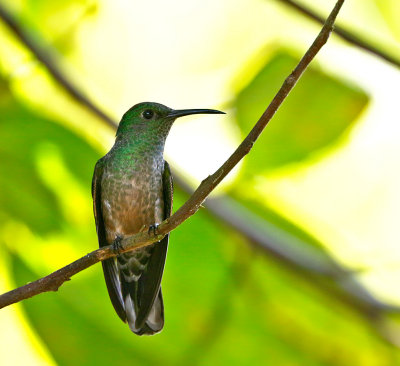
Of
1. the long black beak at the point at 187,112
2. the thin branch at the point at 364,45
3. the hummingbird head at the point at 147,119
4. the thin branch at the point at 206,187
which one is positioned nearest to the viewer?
the thin branch at the point at 206,187

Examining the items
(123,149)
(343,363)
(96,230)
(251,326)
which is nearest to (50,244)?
(96,230)

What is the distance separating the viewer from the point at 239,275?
12.0 feet

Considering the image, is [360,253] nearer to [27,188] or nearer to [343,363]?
[343,363]

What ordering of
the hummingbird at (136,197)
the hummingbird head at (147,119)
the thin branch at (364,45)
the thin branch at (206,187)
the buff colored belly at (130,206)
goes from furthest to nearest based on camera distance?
the hummingbird head at (147,119) < the buff colored belly at (130,206) < the hummingbird at (136,197) < the thin branch at (364,45) < the thin branch at (206,187)

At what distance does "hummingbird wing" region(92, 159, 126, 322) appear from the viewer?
3430 mm

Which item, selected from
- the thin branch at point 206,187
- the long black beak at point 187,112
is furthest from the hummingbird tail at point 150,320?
the long black beak at point 187,112

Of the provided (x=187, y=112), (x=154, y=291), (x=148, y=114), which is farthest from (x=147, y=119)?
(x=154, y=291)

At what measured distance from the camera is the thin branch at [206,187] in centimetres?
206

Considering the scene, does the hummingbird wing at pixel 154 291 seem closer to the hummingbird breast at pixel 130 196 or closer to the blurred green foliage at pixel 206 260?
the blurred green foliage at pixel 206 260

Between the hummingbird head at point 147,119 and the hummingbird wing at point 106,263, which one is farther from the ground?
the hummingbird head at point 147,119

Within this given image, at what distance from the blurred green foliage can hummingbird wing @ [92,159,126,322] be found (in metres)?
0.06

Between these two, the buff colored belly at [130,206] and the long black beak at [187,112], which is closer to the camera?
the long black beak at [187,112]

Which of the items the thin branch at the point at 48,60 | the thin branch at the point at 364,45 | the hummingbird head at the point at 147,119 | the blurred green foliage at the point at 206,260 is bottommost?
the blurred green foliage at the point at 206,260

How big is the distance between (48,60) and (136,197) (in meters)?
0.82
